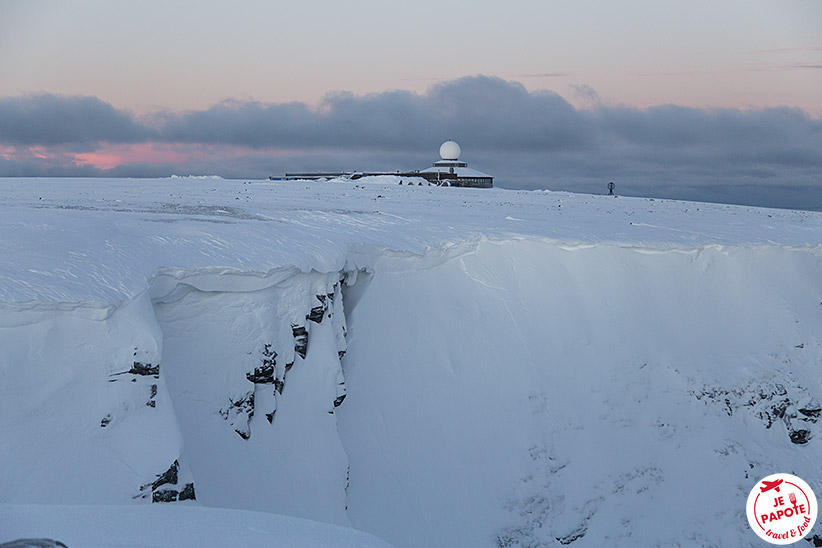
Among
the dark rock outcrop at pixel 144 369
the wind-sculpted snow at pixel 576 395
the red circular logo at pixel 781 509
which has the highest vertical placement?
the dark rock outcrop at pixel 144 369

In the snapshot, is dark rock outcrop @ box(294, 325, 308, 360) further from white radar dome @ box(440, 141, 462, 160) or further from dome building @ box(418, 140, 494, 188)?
white radar dome @ box(440, 141, 462, 160)

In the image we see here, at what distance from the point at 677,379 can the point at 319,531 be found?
12.9 meters

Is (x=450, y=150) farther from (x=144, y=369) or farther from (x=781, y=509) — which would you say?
(x=144, y=369)

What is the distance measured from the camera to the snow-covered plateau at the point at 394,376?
8.11 metres

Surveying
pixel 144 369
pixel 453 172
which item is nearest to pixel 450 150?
pixel 453 172

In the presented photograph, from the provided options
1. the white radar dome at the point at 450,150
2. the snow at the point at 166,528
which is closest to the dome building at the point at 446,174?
the white radar dome at the point at 450,150

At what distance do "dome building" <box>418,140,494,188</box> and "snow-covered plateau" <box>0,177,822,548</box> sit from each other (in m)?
32.3

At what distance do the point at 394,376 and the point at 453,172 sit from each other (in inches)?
1629

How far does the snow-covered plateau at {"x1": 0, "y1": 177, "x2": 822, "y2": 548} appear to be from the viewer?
811 centimetres

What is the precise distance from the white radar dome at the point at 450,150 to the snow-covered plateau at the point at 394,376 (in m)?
35.9

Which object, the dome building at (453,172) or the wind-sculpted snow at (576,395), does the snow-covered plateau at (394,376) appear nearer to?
the wind-sculpted snow at (576,395)

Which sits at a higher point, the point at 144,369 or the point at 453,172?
the point at 453,172

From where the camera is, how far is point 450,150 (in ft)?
180

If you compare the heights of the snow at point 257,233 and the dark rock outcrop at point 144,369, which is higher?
the snow at point 257,233
